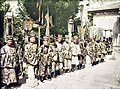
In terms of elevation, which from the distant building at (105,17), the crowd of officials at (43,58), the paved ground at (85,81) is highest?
the distant building at (105,17)

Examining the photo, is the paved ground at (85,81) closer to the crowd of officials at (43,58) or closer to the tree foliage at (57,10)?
the crowd of officials at (43,58)

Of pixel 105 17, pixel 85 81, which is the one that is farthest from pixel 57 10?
pixel 85 81

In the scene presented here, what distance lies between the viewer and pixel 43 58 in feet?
17.1

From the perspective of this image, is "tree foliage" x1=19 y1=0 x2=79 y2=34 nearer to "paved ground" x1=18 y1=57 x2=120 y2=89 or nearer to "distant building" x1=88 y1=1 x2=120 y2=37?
"distant building" x1=88 y1=1 x2=120 y2=37

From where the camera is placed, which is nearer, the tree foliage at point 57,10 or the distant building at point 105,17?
the distant building at point 105,17

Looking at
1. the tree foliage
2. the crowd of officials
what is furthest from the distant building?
the tree foliage

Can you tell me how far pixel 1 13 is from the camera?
6.99 m

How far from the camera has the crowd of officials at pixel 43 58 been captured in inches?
173

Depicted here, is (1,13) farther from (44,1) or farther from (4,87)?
(4,87)

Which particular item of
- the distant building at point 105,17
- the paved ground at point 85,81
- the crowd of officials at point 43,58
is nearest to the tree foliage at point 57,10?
the distant building at point 105,17

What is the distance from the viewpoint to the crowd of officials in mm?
4406

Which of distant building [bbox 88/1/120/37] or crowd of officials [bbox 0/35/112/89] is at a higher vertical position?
distant building [bbox 88/1/120/37]

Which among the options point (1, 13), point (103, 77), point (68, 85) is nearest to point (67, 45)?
point (103, 77)

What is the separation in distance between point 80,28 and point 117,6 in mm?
2506
